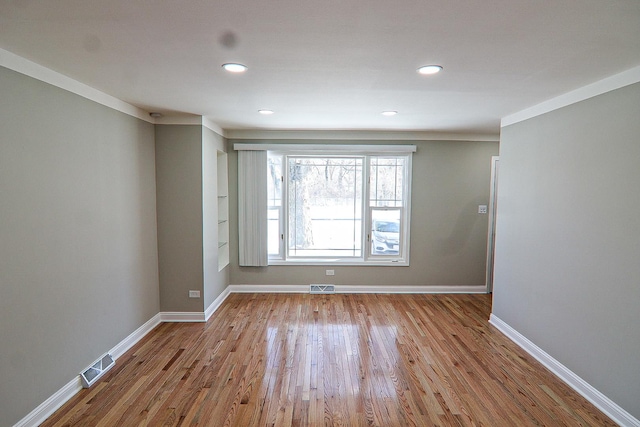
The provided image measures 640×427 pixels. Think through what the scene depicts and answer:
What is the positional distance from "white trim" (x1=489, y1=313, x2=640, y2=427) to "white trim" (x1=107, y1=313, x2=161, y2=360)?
387cm

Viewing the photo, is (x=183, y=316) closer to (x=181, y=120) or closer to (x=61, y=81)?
(x=181, y=120)

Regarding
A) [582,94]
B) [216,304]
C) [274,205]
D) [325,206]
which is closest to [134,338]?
[216,304]

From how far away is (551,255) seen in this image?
112 inches

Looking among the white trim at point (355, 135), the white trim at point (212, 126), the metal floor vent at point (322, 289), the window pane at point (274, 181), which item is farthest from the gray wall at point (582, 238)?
the white trim at point (212, 126)

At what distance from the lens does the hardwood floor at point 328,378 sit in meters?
2.21

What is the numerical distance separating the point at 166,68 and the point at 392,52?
4.80ft

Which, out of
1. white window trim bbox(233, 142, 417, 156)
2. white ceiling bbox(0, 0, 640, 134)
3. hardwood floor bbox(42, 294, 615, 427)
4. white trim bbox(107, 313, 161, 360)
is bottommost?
hardwood floor bbox(42, 294, 615, 427)

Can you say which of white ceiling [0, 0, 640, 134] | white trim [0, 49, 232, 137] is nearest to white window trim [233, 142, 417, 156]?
white trim [0, 49, 232, 137]

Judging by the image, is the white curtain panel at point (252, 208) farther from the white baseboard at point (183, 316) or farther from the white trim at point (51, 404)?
the white trim at point (51, 404)

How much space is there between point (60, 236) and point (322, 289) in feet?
10.8

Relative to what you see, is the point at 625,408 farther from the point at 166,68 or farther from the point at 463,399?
the point at 166,68

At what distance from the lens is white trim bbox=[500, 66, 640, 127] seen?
2.15 metres

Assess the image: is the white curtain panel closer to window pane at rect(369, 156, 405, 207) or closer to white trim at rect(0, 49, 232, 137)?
white trim at rect(0, 49, 232, 137)

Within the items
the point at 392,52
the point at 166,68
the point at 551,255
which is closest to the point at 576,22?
the point at 392,52
